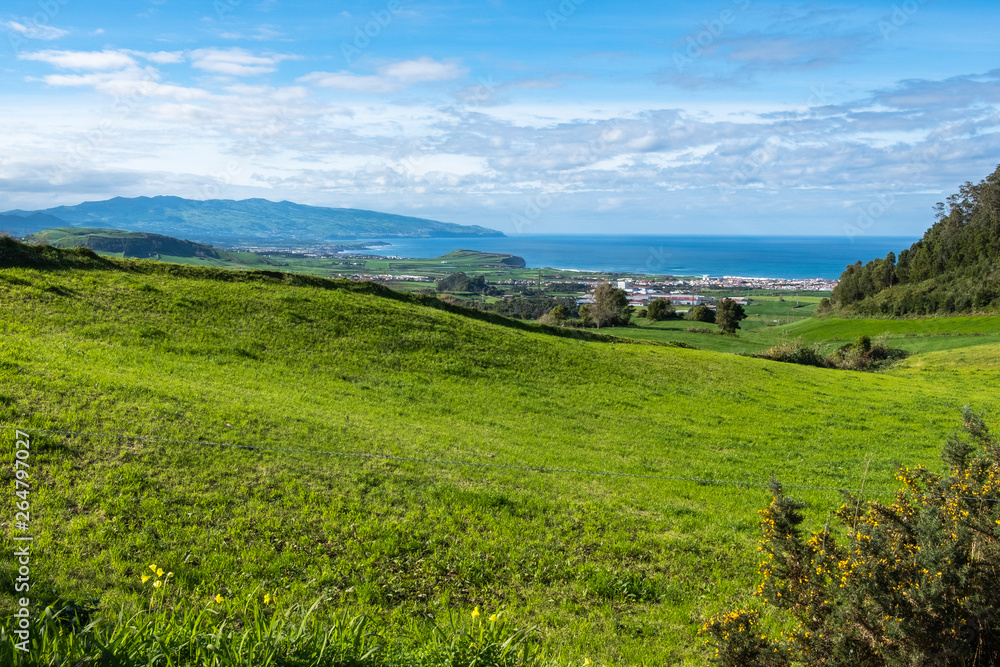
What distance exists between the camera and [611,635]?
6.78 meters

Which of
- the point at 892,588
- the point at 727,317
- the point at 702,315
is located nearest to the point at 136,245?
the point at 702,315

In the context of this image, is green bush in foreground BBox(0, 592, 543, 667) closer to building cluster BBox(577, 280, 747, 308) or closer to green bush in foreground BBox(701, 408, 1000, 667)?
green bush in foreground BBox(701, 408, 1000, 667)

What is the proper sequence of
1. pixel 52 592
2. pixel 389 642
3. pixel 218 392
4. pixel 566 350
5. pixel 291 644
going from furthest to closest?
pixel 566 350, pixel 218 392, pixel 52 592, pixel 389 642, pixel 291 644

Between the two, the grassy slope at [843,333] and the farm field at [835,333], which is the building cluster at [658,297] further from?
the grassy slope at [843,333]

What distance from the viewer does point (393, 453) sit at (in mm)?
11922

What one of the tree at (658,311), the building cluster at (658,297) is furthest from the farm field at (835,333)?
the building cluster at (658,297)

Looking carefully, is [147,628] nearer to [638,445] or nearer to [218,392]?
[218,392]

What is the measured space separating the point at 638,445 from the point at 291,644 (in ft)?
43.4

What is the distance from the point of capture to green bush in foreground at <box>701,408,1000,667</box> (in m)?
4.42

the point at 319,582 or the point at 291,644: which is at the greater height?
the point at 291,644

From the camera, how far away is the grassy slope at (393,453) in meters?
7.13

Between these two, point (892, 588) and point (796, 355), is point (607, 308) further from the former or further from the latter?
point (892, 588)

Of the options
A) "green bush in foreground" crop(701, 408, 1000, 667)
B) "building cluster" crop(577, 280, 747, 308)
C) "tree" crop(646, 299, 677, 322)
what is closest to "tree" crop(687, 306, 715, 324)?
"tree" crop(646, 299, 677, 322)

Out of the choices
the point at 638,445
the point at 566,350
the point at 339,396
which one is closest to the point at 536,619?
the point at 638,445
